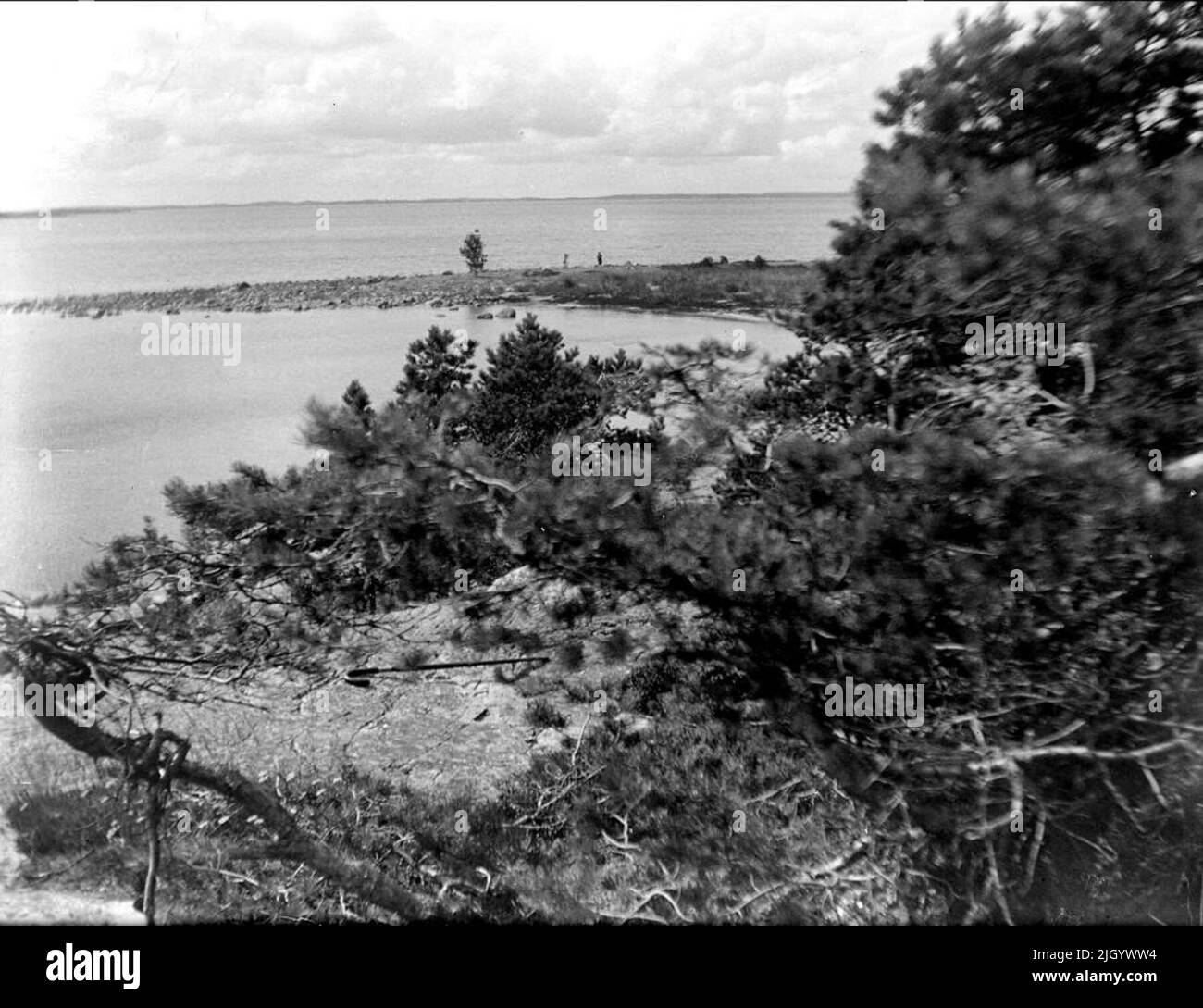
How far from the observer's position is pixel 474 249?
424 centimetres

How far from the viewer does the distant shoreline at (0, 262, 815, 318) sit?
3988 mm

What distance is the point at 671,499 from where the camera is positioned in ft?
11.5

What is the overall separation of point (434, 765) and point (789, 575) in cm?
247

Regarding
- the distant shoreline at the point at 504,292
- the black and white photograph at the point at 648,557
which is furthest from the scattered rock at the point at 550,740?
the distant shoreline at the point at 504,292

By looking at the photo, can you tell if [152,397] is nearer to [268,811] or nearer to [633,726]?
[268,811]

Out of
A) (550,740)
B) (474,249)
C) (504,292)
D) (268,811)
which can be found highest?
(474,249)

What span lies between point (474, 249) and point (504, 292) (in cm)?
31

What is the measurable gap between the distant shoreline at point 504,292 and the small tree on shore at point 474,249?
10cm

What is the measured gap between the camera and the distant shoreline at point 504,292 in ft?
13.1

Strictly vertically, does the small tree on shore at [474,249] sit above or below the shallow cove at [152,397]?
above

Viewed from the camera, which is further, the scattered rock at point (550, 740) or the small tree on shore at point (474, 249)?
the scattered rock at point (550, 740)

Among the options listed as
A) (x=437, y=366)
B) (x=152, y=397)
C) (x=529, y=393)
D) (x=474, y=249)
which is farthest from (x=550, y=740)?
(x=152, y=397)

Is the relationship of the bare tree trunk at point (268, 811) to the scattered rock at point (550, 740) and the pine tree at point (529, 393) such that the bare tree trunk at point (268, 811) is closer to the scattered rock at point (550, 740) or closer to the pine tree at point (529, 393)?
the scattered rock at point (550, 740)

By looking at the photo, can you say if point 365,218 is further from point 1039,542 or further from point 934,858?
point 934,858
